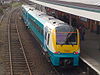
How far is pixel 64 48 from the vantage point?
13.9 metres

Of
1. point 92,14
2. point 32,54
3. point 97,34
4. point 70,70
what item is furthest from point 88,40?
point 92,14

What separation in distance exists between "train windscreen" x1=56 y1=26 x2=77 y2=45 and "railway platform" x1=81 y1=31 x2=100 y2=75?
51.3 inches

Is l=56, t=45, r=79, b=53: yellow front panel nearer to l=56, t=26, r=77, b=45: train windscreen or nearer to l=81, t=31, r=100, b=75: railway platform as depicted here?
l=56, t=26, r=77, b=45: train windscreen

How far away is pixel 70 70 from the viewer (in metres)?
Answer: 14.7

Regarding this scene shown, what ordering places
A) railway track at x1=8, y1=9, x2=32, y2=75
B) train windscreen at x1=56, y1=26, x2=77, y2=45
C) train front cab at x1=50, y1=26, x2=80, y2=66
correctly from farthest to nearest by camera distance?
railway track at x1=8, y1=9, x2=32, y2=75, train windscreen at x1=56, y1=26, x2=77, y2=45, train front cab at x1=50, y1=26, x2=80, y2=66

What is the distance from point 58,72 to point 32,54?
437 cm

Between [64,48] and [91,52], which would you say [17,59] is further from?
[91,52]

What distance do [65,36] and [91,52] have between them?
10.5 ft

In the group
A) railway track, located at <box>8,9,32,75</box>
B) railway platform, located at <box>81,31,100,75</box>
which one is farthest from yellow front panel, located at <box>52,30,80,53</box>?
railway track, located at <box>8,9,32,75</box>

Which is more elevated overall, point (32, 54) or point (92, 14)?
point (92, 14)

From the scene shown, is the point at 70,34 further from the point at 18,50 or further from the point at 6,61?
the point at 18,50

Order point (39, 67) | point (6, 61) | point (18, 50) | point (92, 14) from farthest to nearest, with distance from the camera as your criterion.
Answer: point (18, 50), point (6, 61), point (39, 67), point (92, 14)

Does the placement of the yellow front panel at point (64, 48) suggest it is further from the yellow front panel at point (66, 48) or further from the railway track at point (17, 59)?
the railway track at point (17, 59)

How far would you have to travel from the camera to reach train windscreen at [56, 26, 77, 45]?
46.0 feet
